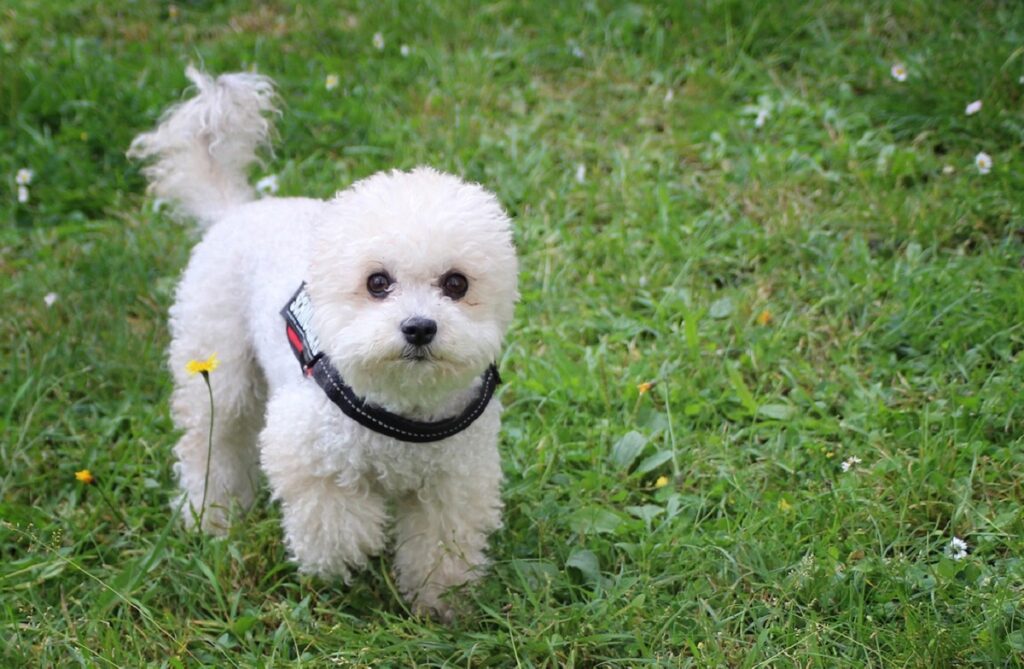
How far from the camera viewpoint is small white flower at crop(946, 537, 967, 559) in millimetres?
2943

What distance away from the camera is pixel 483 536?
126 inches

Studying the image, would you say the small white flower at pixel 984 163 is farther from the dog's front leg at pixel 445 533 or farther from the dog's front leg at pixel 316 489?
the dog's front leg at pixel 316 489

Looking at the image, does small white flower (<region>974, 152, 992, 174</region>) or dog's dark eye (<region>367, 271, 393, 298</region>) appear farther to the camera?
small white flower (<region>974, 152, 992, 174</region>)

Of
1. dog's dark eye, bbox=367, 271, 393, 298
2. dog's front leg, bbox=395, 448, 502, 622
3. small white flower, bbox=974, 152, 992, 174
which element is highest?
dog's dark eye, bbox=367, 271, 393, 298

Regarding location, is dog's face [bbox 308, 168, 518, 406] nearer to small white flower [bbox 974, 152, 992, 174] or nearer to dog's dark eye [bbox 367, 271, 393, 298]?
dog's dark eye [bbox 367, 271, 393, 298]

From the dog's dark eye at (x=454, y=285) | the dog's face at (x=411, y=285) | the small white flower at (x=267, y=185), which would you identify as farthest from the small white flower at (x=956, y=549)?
the small white flower at (x=267, y=185)

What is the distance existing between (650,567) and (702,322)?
131 cm

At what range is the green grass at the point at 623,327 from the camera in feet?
9.66

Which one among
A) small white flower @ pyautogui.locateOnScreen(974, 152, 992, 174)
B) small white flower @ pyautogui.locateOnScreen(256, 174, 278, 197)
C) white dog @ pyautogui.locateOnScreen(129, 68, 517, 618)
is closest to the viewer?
white dog @ pyautogui.locateOnScreen(129, 68, 517, 618)

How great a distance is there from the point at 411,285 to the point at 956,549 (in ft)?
5.55

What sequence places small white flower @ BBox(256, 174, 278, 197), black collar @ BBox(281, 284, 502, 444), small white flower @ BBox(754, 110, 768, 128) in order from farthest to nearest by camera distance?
small white flower @ BBox(754, 110, 768, 128), small white flower @ BBox(256, 174, 278, 197), black collar @ BBox(281, 284, 502, 444)

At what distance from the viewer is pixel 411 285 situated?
105 inches

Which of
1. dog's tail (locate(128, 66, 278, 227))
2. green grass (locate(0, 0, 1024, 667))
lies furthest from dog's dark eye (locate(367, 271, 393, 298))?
dog's tail (locate(128, 66, 278, 227))

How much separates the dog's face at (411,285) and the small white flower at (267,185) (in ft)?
7.03
